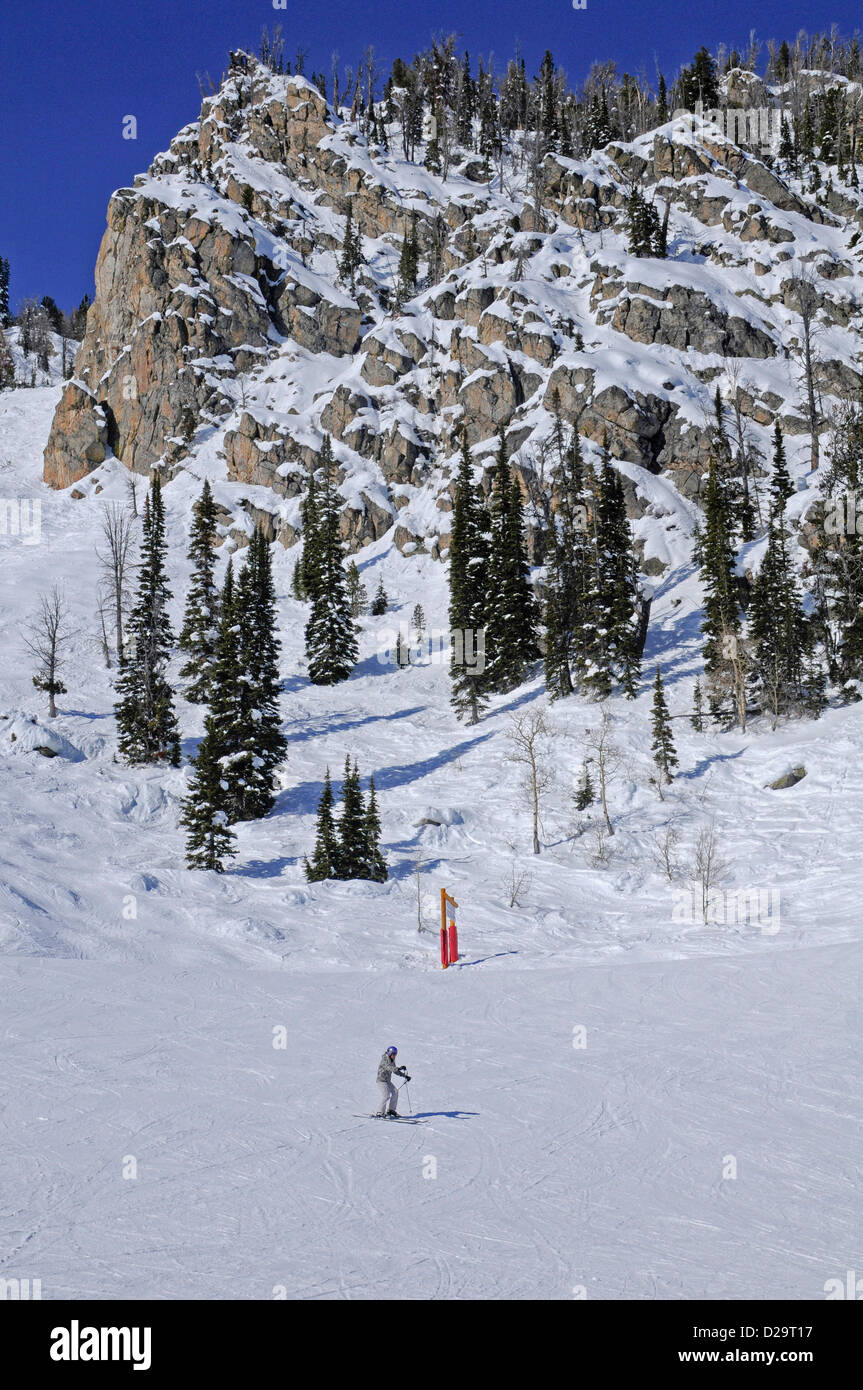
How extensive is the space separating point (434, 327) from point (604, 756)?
67.3m

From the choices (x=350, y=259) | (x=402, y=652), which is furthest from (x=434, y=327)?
(x=402, y=652)

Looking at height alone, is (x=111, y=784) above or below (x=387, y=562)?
below

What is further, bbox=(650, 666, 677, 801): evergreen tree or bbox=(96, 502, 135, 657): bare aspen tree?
bbox=(96, 502, 135, 657): bare aspen tree

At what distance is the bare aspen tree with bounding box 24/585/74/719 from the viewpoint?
43.8m

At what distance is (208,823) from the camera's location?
30.1 metres

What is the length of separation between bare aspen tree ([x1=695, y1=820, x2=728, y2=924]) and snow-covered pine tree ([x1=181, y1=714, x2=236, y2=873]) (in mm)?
16387

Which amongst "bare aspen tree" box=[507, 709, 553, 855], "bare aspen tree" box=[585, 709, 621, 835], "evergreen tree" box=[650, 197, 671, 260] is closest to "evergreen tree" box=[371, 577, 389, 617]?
"bare aspen tree" box=[507, 709, 553, 855]

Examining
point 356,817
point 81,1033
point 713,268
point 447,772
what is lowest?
point 81,1033

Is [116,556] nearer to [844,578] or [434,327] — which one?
[844,578]

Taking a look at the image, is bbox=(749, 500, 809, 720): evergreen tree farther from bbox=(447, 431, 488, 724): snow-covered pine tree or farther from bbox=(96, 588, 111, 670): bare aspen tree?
bbox=(96, 588, 111, 670): bare aspen tree

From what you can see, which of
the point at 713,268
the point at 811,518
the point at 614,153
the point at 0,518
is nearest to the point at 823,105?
the point at 614,153

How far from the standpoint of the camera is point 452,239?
101438mm
